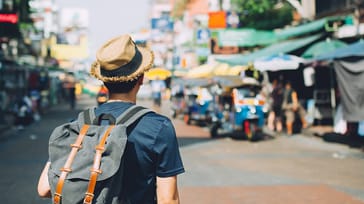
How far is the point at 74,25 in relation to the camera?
12150 centimetres

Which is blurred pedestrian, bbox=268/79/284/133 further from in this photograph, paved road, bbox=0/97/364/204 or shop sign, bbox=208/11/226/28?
shop sign, bbox=208/11/226/28

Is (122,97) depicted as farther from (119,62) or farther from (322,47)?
(322,47)

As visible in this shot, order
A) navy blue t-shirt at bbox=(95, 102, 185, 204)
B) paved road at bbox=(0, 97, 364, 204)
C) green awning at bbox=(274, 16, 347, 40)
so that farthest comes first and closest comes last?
green awning at bbox=(274, 16, 347, 40)
paved road at bbox=(0, 97, 364, 204)
navy blue t-shirt at bbox=(95, 102, 185, 204)

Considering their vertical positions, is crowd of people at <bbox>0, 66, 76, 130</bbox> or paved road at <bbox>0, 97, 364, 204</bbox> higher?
crowd of people at <bbox>0, 66, 76, 130</bbox>

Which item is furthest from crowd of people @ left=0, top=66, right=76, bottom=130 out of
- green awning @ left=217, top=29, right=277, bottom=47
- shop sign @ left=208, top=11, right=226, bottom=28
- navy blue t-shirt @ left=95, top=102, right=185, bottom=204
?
navy blue t-shirt @ left=95, top=102, right=185, bottom=204

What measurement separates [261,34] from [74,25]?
340ft

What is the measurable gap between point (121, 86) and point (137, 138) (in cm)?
33

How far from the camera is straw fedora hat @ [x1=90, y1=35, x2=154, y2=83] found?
8.96 feet

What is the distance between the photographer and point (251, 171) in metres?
10.5

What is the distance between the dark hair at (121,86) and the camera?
9.14 ft

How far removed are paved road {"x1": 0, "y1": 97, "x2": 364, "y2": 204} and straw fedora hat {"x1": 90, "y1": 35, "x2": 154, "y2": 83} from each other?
5.11m

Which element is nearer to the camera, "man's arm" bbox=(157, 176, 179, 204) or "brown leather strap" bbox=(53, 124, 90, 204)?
"brown leather strap" bbox=(53, 124, 90, 204)

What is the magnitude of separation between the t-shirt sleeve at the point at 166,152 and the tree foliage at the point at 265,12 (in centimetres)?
2261

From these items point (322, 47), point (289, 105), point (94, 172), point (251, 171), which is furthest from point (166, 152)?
point (322, 47)
